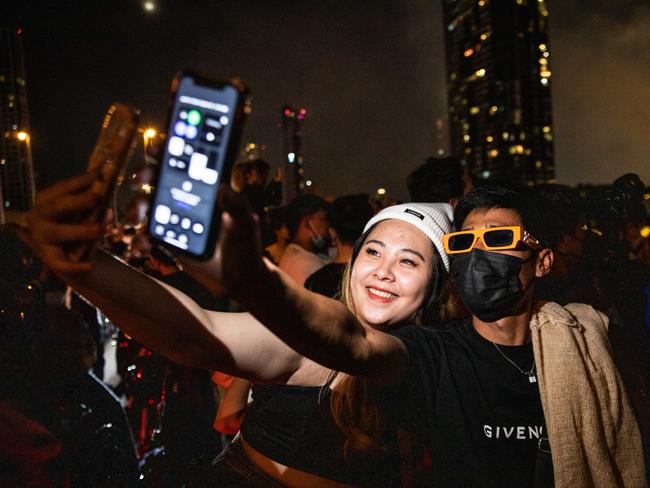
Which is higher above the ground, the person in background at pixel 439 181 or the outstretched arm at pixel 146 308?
the person in background at pixel 439 181

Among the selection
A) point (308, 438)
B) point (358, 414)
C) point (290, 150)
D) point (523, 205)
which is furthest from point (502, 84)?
point (308, 438)

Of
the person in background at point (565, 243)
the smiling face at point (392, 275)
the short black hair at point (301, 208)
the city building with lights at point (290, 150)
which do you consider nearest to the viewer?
the smiling face at point (392, 275)

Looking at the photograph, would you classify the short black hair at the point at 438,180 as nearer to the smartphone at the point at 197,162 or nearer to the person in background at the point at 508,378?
the person in background at the point at 508,378

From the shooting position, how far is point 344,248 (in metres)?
4.55

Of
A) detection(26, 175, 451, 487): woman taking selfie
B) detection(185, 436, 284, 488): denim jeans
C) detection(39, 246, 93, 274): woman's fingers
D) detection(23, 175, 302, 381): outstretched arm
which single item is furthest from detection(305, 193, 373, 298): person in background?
detection(39, 246, 93, 274): woman's fingers

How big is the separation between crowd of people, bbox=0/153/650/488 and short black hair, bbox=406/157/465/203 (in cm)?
121

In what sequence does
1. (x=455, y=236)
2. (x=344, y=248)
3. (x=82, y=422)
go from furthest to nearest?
(x=344, y=248), (x=82, y=422), (x=455, y=236)

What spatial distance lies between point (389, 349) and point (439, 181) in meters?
3.12

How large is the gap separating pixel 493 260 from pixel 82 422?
3.48 m

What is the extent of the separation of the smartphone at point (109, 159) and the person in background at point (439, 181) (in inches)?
148

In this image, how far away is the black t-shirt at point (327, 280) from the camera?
389 cm

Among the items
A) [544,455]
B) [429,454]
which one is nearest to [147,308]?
[429,454]

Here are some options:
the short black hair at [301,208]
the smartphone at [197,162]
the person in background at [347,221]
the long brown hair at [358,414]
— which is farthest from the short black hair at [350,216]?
the smartphone at [197,162]

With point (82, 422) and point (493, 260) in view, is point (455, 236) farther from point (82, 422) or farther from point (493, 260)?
point (82, 422)
